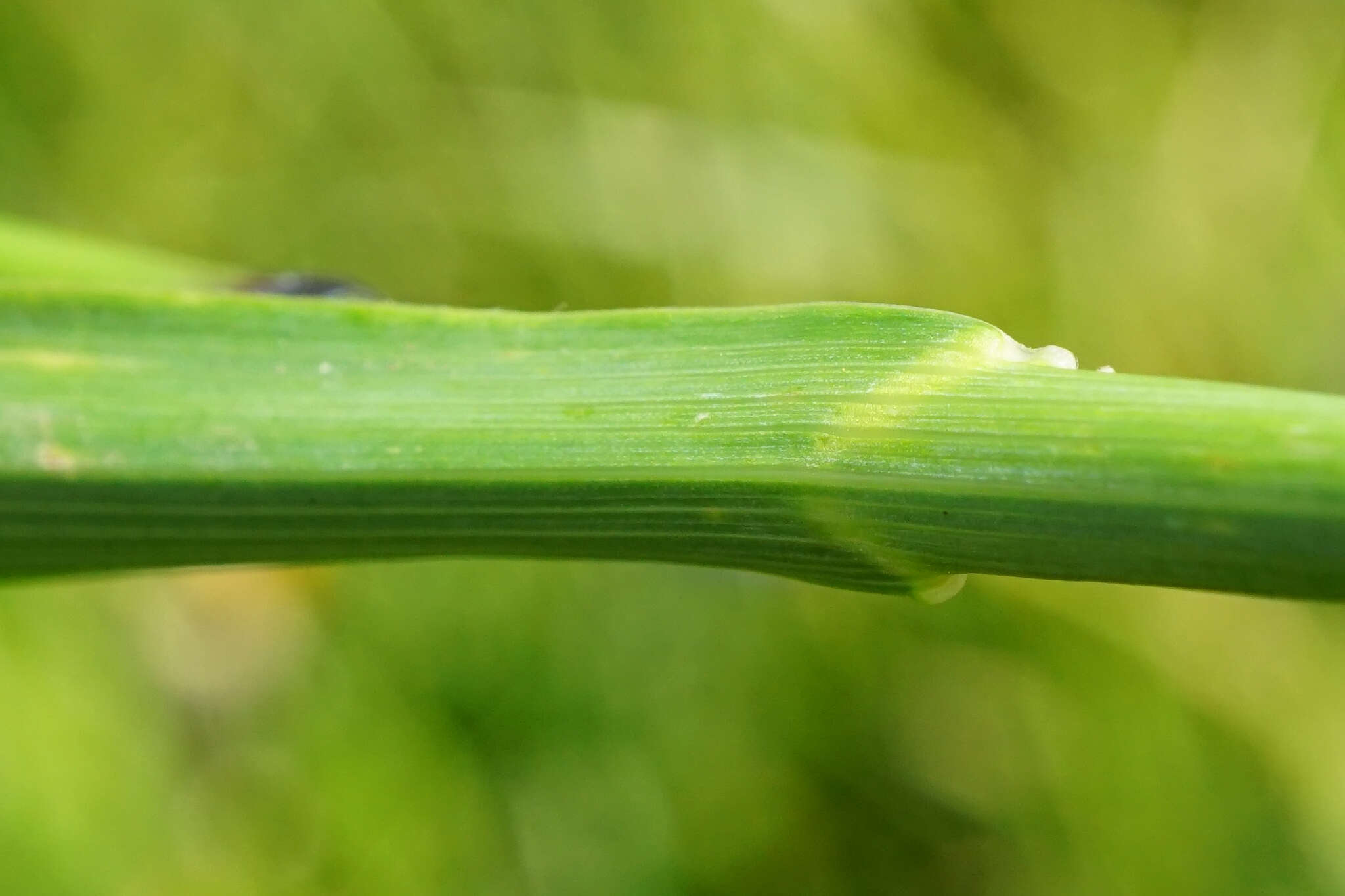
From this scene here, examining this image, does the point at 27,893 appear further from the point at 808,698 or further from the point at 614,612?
the point at 808,698

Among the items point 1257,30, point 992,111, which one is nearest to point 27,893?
point 992,111

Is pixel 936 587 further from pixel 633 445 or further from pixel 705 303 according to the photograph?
pixel 705 303

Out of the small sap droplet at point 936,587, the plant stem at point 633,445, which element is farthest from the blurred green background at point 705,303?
the small sap droplet at point 936,587

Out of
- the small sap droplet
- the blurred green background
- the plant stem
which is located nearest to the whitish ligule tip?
the plant stem

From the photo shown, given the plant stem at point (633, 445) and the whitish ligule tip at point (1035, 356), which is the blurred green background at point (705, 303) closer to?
the plant stem at point (633, 445)

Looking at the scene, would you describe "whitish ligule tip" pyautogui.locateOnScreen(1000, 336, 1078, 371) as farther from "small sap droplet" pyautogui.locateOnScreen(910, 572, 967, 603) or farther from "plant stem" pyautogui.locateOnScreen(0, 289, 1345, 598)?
"small sap droplet" pyautogui.locateOnScreen(910, 572, 967, 603)
